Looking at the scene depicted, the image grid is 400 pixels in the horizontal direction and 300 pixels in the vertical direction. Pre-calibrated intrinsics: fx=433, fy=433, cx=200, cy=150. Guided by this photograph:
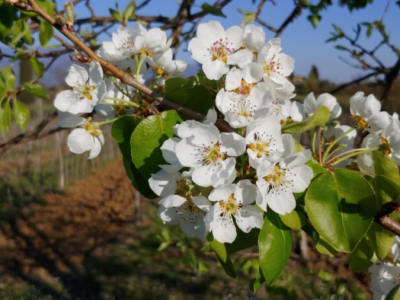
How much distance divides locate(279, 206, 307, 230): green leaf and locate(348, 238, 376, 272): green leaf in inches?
7.1

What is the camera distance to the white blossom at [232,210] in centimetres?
64

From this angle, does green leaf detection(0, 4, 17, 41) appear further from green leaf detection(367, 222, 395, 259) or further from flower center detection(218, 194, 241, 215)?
green leaf detection(367, 222, 395, 259)

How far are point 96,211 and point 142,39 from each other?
650 centimetres

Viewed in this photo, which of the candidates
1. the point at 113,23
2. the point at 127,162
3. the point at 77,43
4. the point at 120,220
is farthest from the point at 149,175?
the point at 120,220

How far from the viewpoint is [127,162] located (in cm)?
76

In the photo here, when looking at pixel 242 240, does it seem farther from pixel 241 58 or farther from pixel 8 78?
pixel 8 78

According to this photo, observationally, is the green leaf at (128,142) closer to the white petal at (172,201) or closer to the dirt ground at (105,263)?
the white petal at (172,201)

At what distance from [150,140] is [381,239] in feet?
1.49

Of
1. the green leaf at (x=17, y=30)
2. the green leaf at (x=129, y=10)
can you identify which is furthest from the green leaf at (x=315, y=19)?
the green leaf at (x=17, y=30)

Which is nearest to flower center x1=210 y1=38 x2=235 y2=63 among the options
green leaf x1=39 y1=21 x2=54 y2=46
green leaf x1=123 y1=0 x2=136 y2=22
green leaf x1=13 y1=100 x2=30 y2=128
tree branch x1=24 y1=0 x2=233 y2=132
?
tree branch x1=24 y1=0 x2=233 y2=132

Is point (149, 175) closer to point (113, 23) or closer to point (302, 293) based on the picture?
point (113, 23)

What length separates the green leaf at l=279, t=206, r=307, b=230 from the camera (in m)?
0.69

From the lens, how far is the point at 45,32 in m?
1.19

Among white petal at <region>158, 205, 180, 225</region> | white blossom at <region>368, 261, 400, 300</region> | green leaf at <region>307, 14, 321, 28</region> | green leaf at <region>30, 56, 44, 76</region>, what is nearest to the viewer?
white petal at <region>158, 205, 180, 225</region>
